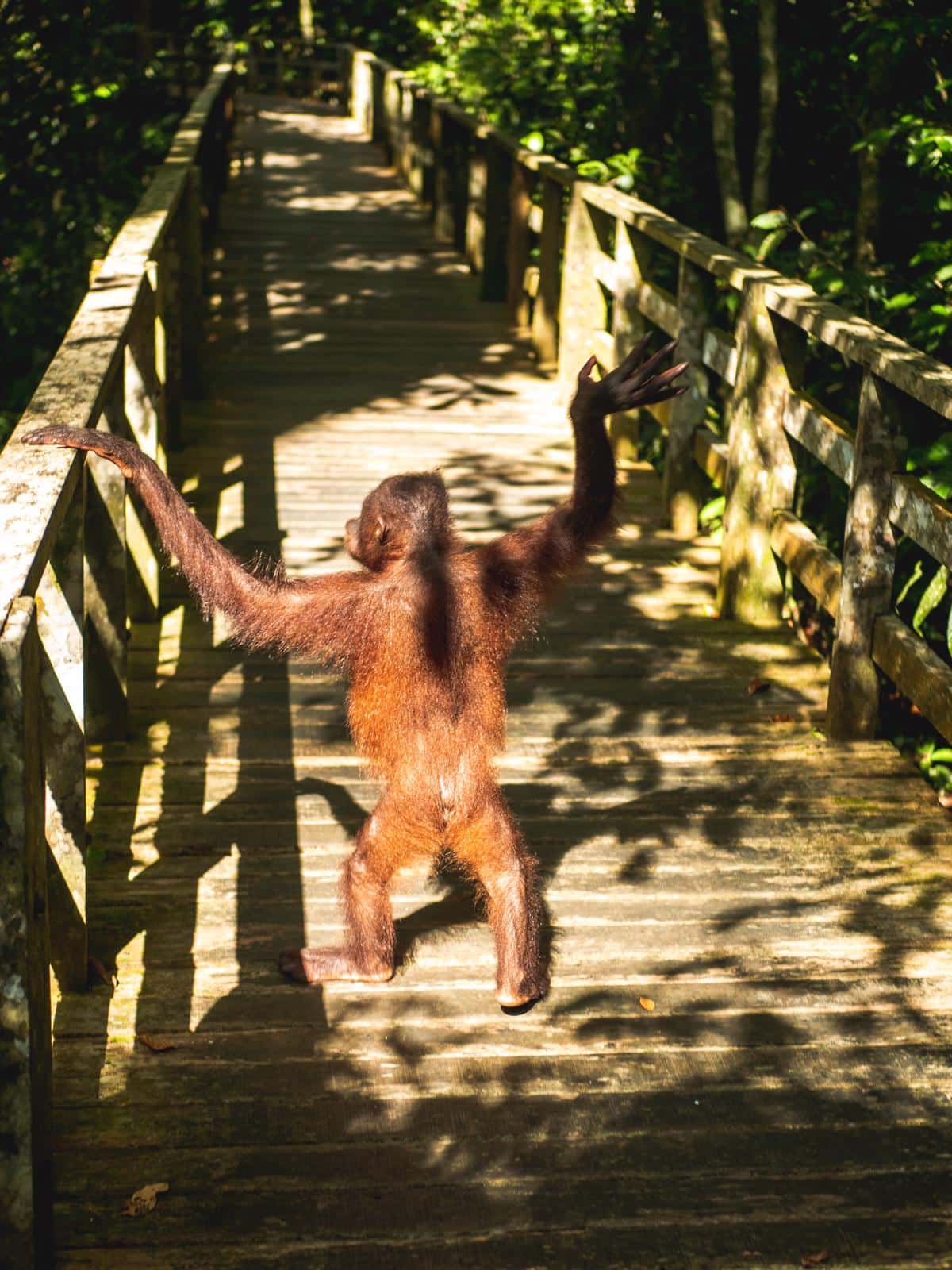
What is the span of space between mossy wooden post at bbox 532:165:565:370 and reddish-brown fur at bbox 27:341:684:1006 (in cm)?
664

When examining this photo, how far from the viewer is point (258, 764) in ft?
15.4

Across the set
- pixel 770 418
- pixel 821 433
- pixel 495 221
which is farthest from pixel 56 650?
pixel 495 221

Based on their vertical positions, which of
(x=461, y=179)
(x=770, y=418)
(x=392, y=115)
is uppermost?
(x=392, y=115)

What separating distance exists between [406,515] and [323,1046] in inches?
44.6

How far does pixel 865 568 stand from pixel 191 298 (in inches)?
199

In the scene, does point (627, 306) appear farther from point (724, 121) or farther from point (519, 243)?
point (519, 243)

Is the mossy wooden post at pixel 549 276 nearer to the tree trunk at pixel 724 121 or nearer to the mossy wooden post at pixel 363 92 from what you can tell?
the tree trunk at pixel 724 121

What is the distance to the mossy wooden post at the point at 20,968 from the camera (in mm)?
2373

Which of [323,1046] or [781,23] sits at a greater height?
[781,23]

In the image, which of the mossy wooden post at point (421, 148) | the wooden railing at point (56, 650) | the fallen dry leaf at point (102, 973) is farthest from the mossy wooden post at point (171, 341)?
the mossy wooden post at point (421, 148)

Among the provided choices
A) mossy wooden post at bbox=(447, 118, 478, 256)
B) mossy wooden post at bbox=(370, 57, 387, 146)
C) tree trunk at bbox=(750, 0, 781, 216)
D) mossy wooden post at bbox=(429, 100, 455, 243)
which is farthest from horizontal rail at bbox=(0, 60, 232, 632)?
mossy wooden post at bbox=(370, 57, 387, 146)

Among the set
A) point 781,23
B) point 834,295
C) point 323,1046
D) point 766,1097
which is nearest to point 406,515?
point 323,1046

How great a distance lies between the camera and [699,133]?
10875 millimetres

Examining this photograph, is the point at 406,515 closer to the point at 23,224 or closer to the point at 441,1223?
the point at 441,1223
